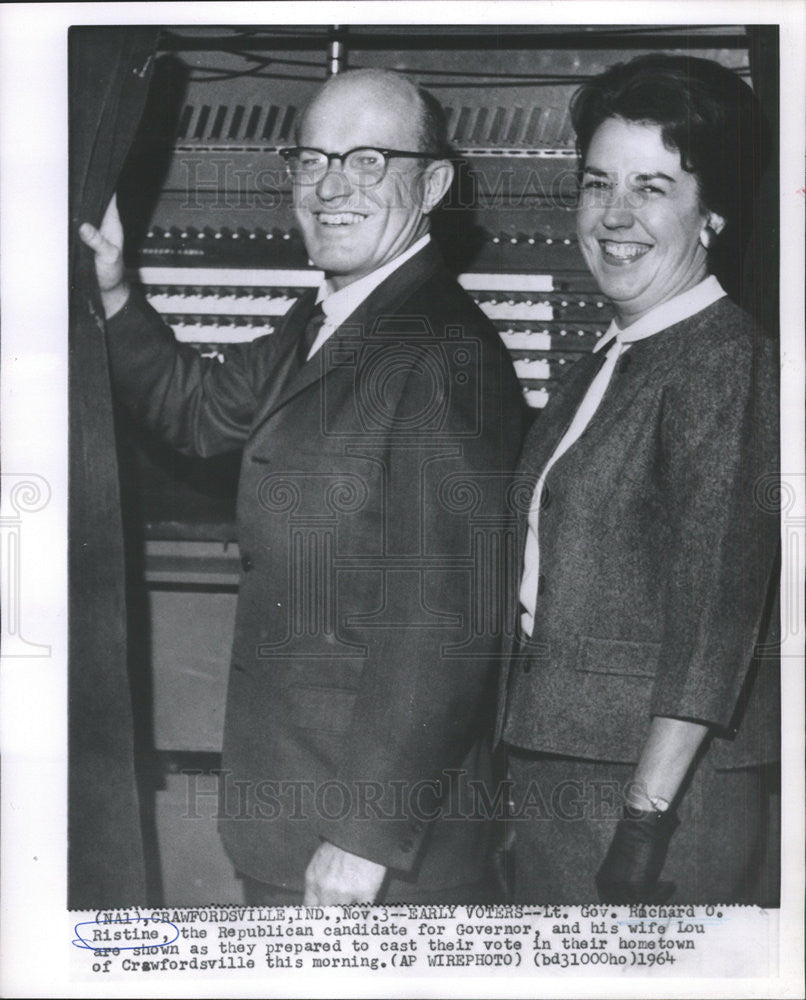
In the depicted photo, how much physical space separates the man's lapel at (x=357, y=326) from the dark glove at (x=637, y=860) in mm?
936

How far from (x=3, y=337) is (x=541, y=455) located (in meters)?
1.02

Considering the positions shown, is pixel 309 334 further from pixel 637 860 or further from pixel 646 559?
pixel 637 860

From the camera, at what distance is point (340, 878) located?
198 cm

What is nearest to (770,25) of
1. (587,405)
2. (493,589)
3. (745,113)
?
(745,113)

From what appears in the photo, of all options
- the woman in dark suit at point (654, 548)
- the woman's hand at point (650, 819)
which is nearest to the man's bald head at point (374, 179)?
the woman in dark suit at point (654, 548)

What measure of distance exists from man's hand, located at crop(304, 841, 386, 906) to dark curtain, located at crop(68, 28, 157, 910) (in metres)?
0.35

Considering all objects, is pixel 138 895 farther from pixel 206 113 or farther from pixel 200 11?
pixel 200 11

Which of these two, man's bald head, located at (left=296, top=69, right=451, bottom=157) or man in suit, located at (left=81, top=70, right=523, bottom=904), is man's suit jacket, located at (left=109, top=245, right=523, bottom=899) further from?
man's bald head, located at (left=296, top=69, right=451, bottom=157)

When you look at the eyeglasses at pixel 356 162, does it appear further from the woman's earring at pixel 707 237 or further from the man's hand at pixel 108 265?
the woman's earring at pixel 707 237

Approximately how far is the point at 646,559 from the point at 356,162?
2.81ft

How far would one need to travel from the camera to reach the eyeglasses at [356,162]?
6.56ft

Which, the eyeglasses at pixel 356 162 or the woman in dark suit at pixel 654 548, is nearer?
the woman in dark suit at pixel 654 548

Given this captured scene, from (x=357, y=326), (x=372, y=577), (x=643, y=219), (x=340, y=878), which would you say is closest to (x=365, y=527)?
(x=372, y=577)

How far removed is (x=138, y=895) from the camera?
2.12 m
